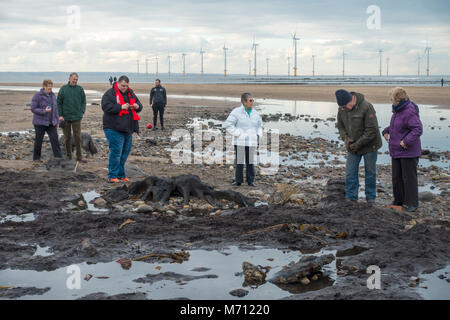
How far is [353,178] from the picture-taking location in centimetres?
985

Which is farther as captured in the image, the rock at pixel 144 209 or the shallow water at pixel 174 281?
the rock at pixel 144 209

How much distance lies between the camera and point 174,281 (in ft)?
20.1

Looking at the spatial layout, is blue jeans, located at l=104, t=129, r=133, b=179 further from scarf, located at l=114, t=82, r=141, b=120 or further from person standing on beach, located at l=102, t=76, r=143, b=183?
scarf, located at l=114, t=82, r=141, b=120

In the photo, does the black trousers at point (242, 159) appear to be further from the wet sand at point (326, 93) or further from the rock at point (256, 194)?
the wet sand at point (326, 93)

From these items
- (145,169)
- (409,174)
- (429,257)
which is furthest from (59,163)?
(429,257)

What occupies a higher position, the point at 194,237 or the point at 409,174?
the point at 409,174

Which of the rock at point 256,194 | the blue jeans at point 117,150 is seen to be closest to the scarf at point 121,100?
the blue jeans at point 117,150

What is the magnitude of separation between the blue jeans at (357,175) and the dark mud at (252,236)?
0.40 metres

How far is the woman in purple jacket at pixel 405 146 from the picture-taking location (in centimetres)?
907

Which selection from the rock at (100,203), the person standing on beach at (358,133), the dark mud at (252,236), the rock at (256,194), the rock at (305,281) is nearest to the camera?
the rock at (305,281)

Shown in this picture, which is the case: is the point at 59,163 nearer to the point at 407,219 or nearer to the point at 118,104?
the point at 118,104

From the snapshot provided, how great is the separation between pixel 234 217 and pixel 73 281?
128 inches

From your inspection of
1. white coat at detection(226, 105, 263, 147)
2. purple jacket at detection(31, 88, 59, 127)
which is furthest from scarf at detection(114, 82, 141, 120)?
purple jacket at detection(31, 88, 59, 127)

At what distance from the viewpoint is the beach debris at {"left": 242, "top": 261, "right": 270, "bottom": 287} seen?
20.1ft
